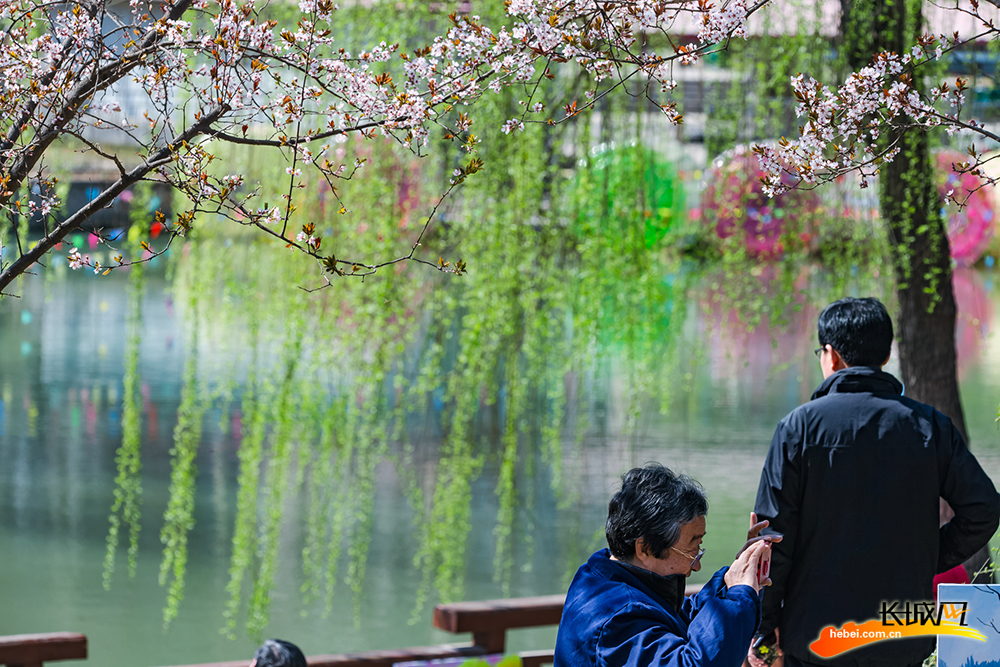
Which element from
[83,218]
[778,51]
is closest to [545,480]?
[778,51]


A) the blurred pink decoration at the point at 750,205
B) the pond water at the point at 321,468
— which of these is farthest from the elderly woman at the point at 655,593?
the blurred pink decoration at the point at 750,205

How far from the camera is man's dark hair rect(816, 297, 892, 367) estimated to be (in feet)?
5.19

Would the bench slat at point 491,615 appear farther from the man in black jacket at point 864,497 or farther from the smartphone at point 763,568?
the smartphone at point 763,568

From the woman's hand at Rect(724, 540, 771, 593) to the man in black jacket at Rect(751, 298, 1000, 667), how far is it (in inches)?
12.8

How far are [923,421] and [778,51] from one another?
1.83m

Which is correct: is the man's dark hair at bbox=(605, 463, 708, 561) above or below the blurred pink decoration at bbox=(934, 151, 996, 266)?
below

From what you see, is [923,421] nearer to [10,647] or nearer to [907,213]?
[907,213]

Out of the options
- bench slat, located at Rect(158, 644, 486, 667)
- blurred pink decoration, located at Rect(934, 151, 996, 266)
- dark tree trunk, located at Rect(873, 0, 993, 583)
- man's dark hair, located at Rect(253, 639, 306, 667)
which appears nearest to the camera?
man's dark hair, located at Rect(253, 639, 306, 667)

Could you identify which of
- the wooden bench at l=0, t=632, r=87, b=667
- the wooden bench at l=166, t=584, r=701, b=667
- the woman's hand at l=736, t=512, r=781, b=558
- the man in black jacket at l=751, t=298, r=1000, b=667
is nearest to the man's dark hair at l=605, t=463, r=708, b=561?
the woman's hand at l=736, t=512, r=781, b=558

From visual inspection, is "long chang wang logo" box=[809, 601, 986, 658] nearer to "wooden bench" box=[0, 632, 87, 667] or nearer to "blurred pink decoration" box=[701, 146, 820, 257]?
"wooden bench" box=[0, 632, 87, 667]

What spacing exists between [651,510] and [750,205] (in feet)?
8.09

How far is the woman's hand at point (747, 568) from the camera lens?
1207 mm

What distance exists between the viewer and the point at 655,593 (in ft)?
3.83

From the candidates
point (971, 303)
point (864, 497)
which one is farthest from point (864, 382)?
point (971, 303)
